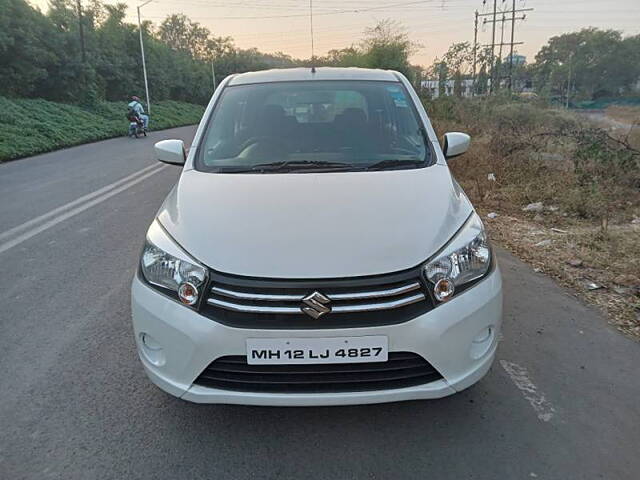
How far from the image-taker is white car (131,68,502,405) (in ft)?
6.93

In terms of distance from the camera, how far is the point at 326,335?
6.87 feet

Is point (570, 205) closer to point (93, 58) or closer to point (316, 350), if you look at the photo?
point (316, 350)

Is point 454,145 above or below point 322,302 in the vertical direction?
above

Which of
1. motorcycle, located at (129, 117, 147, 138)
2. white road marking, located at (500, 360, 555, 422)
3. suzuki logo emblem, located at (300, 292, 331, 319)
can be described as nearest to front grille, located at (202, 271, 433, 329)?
suzuki logo emblem, located at (300, 292, 331, 319)

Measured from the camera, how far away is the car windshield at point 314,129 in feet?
10.6

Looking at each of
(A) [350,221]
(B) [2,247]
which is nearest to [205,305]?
(A) [350,221]

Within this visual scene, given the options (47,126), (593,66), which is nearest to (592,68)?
(593,66)

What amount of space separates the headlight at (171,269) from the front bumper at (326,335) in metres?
0.05

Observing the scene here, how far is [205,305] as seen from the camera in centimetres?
218

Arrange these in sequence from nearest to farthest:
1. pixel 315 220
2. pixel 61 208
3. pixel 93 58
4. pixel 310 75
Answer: pixel 315 220 → pixel 310 75 → pixel 61 208 → pixel 93 58

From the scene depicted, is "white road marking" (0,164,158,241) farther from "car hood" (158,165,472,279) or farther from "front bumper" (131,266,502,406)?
"front bumper" (131,266,502,406)

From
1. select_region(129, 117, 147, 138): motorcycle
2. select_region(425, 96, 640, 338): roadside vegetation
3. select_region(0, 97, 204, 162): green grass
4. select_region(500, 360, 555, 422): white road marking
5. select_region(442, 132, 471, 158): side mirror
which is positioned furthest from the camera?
select_region(129, 117, 147, 138): motorcycle

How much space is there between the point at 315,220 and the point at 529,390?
60.9 inches

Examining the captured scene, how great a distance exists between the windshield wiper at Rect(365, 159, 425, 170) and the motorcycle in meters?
19.7
